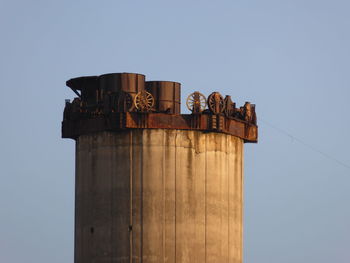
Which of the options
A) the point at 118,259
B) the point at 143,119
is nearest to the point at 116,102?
the point at 143,119

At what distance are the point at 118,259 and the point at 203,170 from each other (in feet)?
30.0

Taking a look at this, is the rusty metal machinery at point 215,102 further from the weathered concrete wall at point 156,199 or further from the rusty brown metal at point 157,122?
the weathered concrete wall at point 156,199

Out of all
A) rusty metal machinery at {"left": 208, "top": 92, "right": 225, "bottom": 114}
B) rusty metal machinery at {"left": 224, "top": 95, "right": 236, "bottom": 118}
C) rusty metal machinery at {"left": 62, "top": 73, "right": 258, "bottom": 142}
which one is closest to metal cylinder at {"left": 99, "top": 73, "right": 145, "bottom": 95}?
rusty metal machinery at {"left": 62, "top": 73, "right": 258, "bottom": 142}

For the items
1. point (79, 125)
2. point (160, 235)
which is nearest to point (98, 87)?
point (79, 125)

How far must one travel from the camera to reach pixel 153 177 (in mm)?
135625

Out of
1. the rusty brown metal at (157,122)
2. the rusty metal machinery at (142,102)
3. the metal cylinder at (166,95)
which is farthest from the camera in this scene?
the metal cylinder at (166,95)

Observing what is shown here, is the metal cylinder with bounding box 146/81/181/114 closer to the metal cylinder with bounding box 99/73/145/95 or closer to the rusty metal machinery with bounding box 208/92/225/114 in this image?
the metal cylinder with bounding box 99/73/145/95

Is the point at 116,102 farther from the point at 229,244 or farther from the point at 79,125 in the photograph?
the point at 229,244

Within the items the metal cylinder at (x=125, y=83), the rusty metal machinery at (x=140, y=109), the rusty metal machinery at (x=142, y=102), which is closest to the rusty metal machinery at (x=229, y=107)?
the rusty metal machinery at (x=140, y=109)

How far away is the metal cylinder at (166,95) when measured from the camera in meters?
137

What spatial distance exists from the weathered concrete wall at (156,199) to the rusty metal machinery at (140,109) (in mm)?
876

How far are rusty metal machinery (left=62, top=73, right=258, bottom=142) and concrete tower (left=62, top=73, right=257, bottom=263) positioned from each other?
0.24ft

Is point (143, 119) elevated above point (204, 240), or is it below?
above

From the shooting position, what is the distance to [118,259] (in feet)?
444
